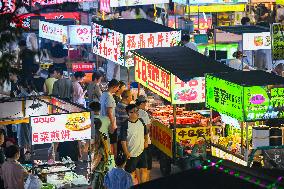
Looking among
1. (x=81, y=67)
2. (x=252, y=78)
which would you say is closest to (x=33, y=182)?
(x=252, y=78)

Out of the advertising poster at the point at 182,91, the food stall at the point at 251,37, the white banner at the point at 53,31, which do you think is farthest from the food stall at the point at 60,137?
the white banner at the point at 53,31

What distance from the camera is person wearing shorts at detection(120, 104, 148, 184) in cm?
1590

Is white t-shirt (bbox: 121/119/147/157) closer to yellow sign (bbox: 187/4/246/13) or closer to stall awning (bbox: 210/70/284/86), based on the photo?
stall awning (bbox: 210/70/284/86)

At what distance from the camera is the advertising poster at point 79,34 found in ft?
83.9

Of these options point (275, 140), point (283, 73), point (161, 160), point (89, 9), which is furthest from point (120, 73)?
point (89, 9)

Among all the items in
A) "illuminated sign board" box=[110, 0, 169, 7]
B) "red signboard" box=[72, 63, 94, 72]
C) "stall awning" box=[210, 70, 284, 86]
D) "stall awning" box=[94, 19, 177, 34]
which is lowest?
"red signboard" box=[72, 63, 94, 72]

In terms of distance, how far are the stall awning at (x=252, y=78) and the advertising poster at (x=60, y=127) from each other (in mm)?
2479

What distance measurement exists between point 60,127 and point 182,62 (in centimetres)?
406

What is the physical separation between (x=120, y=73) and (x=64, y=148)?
8305 millimetres

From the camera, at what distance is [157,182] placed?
8.02 m

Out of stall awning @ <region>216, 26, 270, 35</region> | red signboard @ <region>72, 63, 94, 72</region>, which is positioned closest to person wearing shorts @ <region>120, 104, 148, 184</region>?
stall awning @ <region>216, 26, 270, 35</region>

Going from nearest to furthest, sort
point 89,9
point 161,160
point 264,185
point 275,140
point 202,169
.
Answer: point 264,185, point 202,169, point 275,140, point 161,160, point 89,9

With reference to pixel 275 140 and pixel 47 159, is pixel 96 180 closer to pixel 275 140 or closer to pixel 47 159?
pixel 47 159

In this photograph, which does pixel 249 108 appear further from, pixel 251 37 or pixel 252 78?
pixel 251 37
